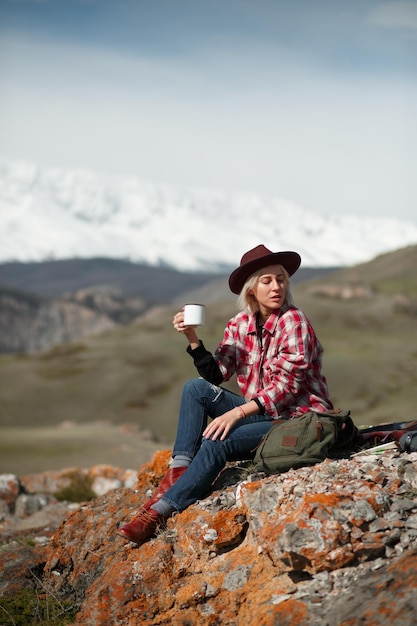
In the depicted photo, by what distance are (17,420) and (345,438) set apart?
64.7 metres

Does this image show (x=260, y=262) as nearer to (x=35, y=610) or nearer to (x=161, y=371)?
(x=35, y=610)

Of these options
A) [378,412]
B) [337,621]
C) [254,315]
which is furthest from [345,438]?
[378,412]

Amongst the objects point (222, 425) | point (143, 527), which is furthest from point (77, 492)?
point (222, 425)

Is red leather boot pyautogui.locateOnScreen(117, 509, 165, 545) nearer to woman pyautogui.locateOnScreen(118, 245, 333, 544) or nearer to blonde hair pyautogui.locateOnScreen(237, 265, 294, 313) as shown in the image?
woman pyautogui.locateOnScreen(118, 245, 333, 544)

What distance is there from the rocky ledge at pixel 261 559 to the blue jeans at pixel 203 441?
0.59ft

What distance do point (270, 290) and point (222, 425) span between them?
1390 mm

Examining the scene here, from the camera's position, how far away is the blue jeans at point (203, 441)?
7141 mm

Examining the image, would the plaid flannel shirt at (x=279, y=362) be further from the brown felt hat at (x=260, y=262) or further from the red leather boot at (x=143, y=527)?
the red leather boot at (x=143, y=527)

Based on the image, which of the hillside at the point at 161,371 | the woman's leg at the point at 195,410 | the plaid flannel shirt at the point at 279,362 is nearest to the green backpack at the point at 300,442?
the plaid flannel shirt at the point at 279,362

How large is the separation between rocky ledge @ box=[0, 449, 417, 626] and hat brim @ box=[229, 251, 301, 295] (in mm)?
1867

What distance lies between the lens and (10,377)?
3219 inches

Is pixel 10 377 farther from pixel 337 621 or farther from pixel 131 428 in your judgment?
pixel 337 621

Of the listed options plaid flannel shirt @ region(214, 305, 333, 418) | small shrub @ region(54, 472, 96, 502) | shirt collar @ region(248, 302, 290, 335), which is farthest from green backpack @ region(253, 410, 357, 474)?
small shrub @ region(54, 472, 96, 502)

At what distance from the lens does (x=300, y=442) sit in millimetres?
6848
